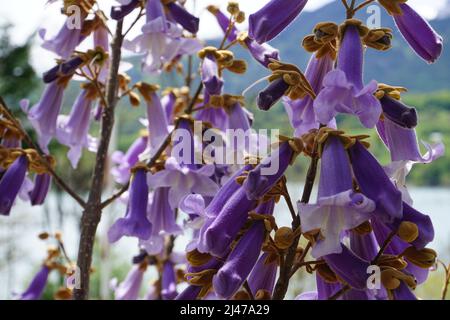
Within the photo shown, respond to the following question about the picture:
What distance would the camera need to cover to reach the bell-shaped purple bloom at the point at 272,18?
0.70 m

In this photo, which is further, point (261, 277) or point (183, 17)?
point (183, 17)

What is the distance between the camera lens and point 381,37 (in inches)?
26.0

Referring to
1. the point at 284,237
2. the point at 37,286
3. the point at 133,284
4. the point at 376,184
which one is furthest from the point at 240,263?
the point at 37,286

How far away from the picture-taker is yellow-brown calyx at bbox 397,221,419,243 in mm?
561

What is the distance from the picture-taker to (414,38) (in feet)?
2.28

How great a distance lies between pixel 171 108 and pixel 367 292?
2.38ft

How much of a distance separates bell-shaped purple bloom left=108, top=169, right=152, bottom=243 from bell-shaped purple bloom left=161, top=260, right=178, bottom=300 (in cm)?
27

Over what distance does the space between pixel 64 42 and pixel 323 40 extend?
56 cm

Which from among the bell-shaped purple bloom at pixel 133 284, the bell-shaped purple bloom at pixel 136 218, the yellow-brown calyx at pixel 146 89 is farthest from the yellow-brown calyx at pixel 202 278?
the bell-shaped purple bloom at pixel 133 284

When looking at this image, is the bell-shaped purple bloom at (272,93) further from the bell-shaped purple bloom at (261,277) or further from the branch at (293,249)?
the bell-shaped purple bloom at (261,277)

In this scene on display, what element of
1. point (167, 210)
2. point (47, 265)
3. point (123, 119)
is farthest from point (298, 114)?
point (123, 119)

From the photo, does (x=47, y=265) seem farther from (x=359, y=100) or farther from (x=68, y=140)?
(x=359, y=100)

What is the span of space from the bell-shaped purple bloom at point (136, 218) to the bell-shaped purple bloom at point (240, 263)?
0.36 m

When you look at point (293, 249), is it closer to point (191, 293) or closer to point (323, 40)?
point (191, 293)
